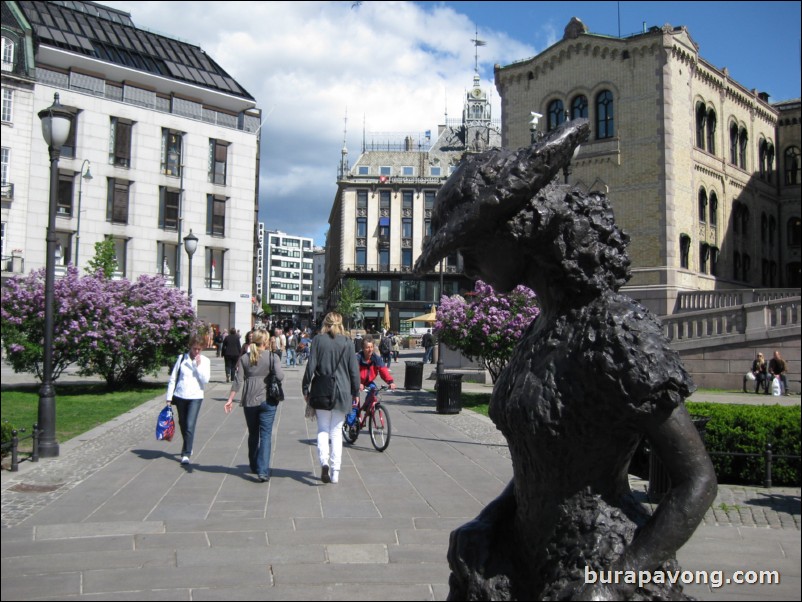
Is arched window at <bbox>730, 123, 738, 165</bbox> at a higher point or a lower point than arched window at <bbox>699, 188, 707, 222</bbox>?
higher

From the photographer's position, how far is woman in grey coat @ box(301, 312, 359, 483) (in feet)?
27.2

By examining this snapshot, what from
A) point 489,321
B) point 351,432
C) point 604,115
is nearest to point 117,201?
point 604,115

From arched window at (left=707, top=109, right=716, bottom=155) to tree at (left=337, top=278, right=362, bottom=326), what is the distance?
4212 cm

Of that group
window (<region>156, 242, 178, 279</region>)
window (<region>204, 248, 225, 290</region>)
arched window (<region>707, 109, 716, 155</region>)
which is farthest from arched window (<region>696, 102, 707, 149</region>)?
window (<region>156, 242, 178, 279</region>)

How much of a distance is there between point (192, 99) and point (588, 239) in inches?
1761

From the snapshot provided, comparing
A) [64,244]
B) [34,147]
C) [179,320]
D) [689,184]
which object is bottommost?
[179,320]

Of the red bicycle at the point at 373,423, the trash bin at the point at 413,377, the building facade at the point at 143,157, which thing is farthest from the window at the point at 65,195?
the red bicycle at the point at 373,423

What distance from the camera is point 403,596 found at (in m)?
4.52

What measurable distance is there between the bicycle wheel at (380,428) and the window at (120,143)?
111 feet

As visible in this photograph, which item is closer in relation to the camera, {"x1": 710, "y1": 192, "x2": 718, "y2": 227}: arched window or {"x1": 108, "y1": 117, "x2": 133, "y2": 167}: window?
{"x1": 710, "y1": 192, "x2": 718, "y2": 227}: arched window

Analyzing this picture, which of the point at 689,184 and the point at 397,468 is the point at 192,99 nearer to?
the point at 689,184

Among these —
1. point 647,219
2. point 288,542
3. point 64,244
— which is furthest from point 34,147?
point 288,542

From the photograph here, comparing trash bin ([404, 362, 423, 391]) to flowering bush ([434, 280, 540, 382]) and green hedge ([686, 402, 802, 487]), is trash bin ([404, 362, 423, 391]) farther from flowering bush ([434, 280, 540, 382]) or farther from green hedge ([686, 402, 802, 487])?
green hedge ([686, 402, 802, 487])

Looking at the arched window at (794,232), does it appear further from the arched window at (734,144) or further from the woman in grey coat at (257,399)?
the woman in grey coat at (257,399)
